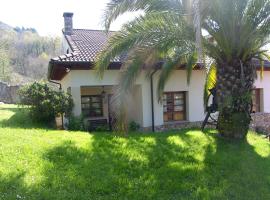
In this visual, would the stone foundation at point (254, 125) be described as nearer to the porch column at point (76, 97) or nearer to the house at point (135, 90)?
the house at point (135, 90)

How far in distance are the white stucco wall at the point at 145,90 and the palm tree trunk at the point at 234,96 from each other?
183 inches

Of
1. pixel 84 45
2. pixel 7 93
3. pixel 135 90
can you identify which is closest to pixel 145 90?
pixel 135 90

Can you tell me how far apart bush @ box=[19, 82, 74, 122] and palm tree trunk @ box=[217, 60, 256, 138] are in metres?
6.04

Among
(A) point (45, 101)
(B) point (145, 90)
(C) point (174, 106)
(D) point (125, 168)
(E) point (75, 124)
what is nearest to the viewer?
(D) point (125, 168)

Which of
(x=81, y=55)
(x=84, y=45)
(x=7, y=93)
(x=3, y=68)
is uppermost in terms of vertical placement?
(x=3, y=68)

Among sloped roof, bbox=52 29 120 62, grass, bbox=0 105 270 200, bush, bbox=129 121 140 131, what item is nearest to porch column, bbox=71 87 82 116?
sloped roof, bbox=52 29 120 62

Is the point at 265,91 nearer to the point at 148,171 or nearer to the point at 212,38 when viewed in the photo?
the point at 212,38

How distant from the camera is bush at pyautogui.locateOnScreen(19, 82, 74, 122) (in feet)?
42.8

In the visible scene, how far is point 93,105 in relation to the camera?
1909 cm

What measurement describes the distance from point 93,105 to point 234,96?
1015 cm

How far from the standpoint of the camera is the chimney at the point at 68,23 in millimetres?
19555

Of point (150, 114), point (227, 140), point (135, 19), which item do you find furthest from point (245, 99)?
point (150, 114)

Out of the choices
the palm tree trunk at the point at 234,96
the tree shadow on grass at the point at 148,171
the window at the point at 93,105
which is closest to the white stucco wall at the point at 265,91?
the palm tree trunk at the point at 234,96

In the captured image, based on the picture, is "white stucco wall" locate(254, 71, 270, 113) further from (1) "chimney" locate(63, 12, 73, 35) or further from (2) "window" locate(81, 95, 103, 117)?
(1) "chimney" locate(63, 12, 73, 35)
